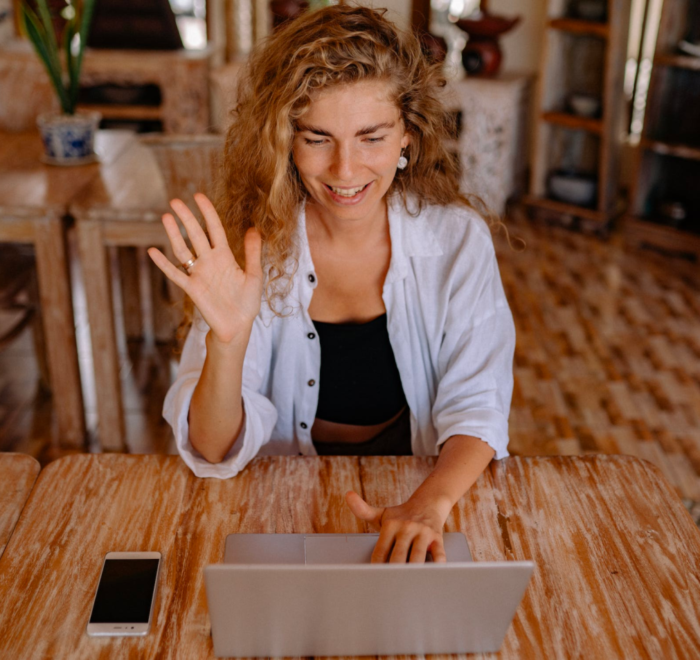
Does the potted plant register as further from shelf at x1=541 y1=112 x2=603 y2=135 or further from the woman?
shelf at x1=541 y1=112 x2=603 y2=135

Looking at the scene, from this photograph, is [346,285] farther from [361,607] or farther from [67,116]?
[67,116]

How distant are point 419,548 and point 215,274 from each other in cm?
45

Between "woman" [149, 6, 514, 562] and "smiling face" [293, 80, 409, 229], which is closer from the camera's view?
"woman" [149, 6, 514, 562]

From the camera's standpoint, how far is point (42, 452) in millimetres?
2352

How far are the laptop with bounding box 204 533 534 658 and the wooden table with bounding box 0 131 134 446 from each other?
1.52m

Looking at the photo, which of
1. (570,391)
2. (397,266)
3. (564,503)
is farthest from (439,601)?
(570,391)

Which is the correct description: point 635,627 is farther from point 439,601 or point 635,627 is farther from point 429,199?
point 429,199

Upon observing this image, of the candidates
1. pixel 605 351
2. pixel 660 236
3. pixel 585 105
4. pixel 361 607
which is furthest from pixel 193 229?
pixel 585 105

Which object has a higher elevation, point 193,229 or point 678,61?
point 678,61

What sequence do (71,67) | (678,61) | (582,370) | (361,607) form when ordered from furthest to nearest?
(678,61)
(582,370)
(71,67)
(361,607)

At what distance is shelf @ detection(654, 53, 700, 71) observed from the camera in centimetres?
350

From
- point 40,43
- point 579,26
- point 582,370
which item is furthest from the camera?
point 579,26

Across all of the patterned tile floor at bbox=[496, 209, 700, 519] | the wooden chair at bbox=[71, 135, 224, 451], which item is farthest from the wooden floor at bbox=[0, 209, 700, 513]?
the wooden chair at bbox=[71, 135, 224, 451]

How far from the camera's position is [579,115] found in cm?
404
